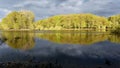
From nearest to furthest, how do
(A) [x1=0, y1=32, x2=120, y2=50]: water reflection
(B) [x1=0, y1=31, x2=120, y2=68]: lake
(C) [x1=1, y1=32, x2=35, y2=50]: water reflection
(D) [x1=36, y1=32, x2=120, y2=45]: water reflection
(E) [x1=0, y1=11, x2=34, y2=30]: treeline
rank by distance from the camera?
(B) [x1=0, y1=31, x2=120, y2=68]: lake < (C) [x1=1, y1=32, x2=35, y2=50]: water reflection < (A) [x1=0, y1=32, x2=120, y2=50]: water reflection < (D) [x1=36, y1=32, x2=120, y2=45]: water reflection < (E) [x1=0, y1=11, x2=34, y2=30]: treeline

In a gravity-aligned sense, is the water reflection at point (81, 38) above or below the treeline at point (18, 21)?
below

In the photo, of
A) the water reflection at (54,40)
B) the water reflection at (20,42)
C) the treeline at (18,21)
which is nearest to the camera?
the water reflection at (20,42)

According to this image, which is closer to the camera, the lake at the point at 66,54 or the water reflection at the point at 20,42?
the lake at the point at 66,54

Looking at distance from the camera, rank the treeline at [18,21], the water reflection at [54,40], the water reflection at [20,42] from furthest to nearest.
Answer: the treeline at [18,21] < the water reflection at [54,40] < the water reflection at [20,42]

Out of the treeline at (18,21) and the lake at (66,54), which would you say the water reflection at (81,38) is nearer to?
the lake at (66,54)

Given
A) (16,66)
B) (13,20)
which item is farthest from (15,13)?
(16,66)

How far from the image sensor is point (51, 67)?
61.4 ft

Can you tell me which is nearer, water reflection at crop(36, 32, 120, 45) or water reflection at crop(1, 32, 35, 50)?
water reflection at crop(1, 32, 35, 50)

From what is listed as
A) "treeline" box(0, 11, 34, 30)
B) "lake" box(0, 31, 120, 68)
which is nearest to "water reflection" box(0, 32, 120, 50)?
"lake" box(0, 31, 120, 68)

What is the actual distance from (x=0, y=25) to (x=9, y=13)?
13443 millimetres

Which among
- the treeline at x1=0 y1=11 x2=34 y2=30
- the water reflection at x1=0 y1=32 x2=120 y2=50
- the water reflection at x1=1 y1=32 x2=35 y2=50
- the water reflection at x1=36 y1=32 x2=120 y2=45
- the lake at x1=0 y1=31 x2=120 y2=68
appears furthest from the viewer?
the treeline at x1=0 y1=11 x2=34 y2=30

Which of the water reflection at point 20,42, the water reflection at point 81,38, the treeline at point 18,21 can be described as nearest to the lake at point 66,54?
the water reflection at point 20,42

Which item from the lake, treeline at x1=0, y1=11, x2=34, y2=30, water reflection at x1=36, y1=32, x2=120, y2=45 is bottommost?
water reflection at x1=36, y1=32, x2=120, y2=45

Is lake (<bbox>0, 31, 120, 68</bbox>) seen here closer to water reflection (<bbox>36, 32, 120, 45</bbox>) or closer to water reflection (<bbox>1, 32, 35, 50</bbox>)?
water reflection (<bbox>1, 32, 35, 50</bbox>)
